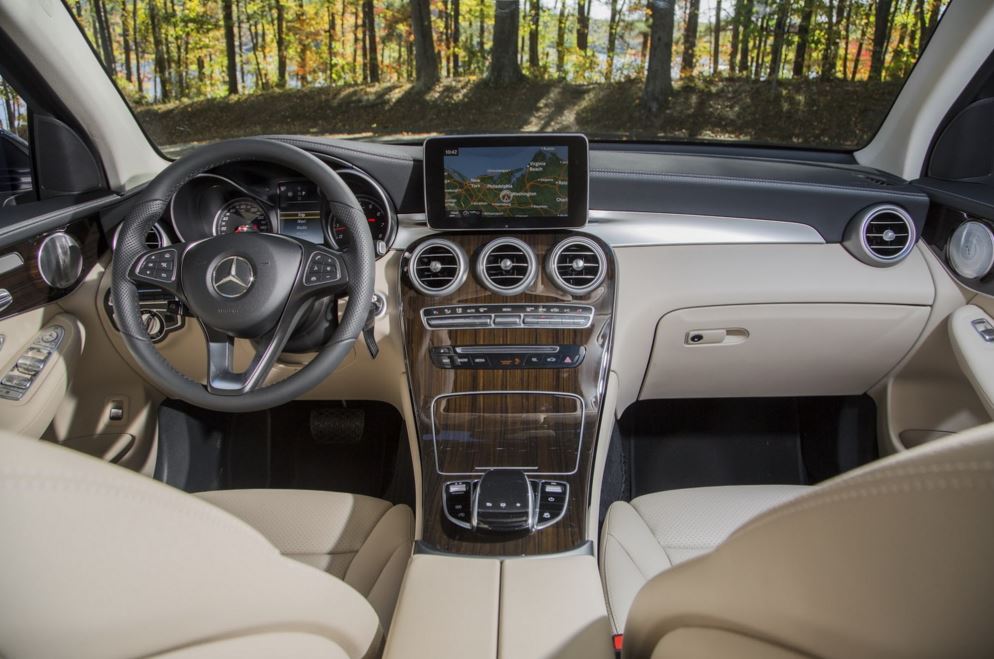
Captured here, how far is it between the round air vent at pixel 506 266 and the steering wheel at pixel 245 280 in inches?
16.8

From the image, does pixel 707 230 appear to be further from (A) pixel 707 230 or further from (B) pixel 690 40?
(B) pixel 690 40

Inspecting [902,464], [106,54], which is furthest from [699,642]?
[106,54]

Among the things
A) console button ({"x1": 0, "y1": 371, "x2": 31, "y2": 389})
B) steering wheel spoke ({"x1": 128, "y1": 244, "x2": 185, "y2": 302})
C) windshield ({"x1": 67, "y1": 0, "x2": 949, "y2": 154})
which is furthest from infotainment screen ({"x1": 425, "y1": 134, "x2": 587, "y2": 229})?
console button ({"x1": 0, "y1": 371, "x2": 31, "y2": 389})

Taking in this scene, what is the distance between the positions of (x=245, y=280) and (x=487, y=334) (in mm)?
656

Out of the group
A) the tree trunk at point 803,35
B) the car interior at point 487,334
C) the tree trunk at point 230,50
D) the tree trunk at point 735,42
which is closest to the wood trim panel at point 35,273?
the car interior at point 487,334

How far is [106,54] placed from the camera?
7.06 ft

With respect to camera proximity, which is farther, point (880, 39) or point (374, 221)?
point (880, 39)

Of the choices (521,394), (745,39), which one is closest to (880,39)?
(745,39)

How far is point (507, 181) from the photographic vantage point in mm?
1939

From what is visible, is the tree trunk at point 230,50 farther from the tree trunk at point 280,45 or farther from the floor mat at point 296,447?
the floor mat at point 296,447

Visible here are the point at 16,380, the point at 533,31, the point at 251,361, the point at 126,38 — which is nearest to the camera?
the point at 251,361

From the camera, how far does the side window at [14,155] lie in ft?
6.93

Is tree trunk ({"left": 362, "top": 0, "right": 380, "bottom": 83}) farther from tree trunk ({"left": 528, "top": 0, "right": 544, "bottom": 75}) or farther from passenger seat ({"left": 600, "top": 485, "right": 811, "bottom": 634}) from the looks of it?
passenger seat ({"left": 600, "top": 485, "right": 811, "bottom": 634})

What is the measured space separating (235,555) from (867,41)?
2.59m
